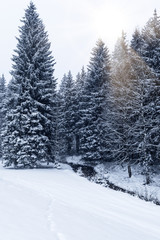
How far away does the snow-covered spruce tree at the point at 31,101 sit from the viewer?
20.6 m

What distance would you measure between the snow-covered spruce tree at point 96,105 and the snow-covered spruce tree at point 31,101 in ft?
23.2

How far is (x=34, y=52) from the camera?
2264 centimetres

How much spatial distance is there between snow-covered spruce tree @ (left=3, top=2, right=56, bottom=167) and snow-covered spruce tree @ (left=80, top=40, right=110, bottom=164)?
23.2 feet

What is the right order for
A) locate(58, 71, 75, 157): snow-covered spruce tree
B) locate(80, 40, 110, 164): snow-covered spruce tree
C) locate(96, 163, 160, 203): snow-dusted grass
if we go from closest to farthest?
locate(96, 163, 160, 203): snow-dusted grass < locate(80, 40, 110, 164): snow-covered spruce tree < locate(58, 71, 75, 157): snow-covered spruce tree

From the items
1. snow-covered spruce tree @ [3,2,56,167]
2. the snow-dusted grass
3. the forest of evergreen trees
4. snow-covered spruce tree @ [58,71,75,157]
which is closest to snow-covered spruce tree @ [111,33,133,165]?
the forest of evergreen trees

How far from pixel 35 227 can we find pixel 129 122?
20.6 metres

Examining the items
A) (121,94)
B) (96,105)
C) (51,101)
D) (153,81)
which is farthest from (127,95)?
(96,105)

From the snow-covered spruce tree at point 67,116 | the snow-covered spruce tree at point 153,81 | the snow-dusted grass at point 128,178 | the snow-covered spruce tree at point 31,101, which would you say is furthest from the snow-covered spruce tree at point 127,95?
the snow-covered spruce tree at point 67,116

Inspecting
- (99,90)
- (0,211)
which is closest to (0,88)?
(99,90)

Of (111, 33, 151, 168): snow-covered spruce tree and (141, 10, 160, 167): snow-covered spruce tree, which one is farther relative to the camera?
(111, 33, 151, 168): snow-covered spruce tree

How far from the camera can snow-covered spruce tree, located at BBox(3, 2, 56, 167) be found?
20609 millimetres

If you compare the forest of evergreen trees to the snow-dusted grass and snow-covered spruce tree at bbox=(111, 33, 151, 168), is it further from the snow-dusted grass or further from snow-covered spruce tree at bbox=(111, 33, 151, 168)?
the snow-dusted grass

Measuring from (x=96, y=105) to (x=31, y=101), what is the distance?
10117mm

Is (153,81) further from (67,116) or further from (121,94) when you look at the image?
(67,116)
